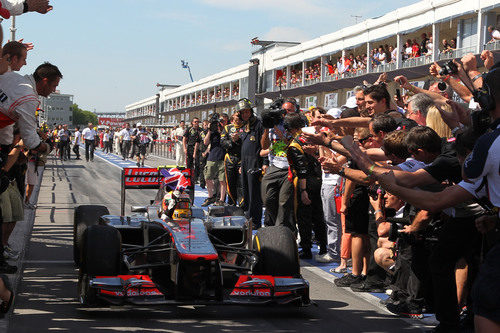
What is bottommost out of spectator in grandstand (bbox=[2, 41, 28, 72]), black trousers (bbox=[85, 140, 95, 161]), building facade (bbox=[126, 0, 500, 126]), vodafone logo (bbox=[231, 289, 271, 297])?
vodafone logo (bbox=[231, 289, 271, 297])

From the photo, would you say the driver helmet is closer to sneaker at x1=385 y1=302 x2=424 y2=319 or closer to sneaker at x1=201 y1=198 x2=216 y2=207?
sneaker at x1=385 y1=302 x2=424 y2=319

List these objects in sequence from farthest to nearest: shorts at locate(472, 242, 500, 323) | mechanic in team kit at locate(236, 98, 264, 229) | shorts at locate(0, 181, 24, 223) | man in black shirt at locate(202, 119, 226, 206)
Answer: man in black shirt at locate(202, 119, 226, 206) → mechanic in team kit at locate(236, 98, 264, 229) → shorts at locate(0, 181, 24, 223) → shorts at locate(472, 242, 500, 323)

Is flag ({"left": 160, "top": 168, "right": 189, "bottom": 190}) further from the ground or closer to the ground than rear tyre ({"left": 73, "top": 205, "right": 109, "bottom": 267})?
further from the ground

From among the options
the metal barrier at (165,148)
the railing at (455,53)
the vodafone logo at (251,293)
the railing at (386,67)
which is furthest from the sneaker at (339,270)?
the metal barrier at (165,148)

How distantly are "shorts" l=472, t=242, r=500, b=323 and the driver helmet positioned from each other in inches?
162

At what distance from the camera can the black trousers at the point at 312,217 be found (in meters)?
9.67

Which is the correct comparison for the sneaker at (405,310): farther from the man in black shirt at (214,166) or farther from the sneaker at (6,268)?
the man in black shirt at (214,166)

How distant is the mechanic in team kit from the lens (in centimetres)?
1158

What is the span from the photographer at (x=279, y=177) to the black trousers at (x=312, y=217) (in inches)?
5.0

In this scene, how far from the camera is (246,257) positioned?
23.1 ft

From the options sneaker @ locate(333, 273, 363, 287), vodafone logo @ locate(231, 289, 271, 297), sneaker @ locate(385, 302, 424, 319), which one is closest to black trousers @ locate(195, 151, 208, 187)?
sneaker @ locate(333, 273, 363, 287)

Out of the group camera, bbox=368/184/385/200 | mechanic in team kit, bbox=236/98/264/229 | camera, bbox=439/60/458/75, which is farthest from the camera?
mechanic in team kit, bbox=236/98/264/229

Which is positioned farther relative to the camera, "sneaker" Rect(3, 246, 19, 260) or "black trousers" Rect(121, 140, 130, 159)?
"black trousers" Rect(121, 140, 130, 159)

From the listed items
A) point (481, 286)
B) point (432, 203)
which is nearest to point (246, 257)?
point (432, 203)
